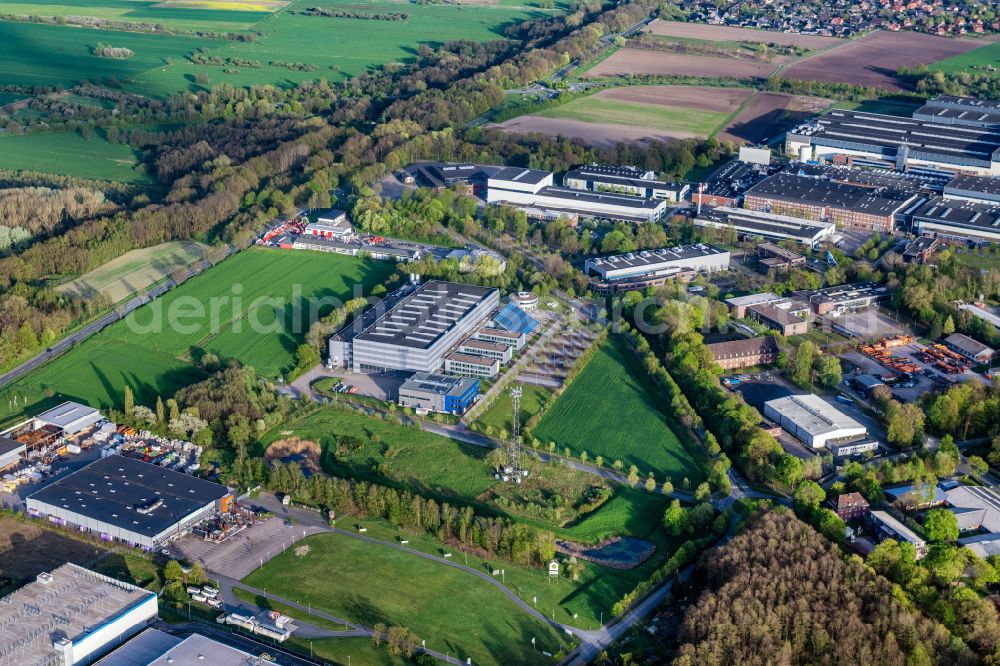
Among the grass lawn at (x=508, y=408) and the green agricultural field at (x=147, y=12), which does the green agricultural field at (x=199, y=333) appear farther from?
the green agricultural field at (x=147, y=12)

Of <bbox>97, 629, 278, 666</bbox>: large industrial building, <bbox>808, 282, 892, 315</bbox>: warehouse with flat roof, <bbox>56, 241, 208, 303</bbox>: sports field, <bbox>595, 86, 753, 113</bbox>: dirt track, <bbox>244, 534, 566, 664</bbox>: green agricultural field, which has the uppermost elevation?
<bbox>595, 86, 753, 113</bbox>: dirt track

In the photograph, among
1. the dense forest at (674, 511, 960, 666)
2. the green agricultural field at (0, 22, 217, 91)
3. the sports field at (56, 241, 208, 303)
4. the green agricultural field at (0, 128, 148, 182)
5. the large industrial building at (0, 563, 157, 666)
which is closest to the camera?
the dense forest at (674, 511, 960, 666)

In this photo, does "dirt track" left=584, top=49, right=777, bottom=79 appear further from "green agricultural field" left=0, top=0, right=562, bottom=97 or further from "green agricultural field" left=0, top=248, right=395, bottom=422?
"green agricultural field" left=0, top=248, right=395, bottom=422

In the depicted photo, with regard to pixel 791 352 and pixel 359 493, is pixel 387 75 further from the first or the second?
pixel 359 493

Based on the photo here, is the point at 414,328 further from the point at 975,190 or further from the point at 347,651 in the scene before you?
the point at 975,190

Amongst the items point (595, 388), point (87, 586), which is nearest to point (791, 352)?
point (595, 388)

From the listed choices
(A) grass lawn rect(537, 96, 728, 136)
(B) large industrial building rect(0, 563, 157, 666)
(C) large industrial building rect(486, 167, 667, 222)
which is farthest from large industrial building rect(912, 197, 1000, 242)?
(B) large industrial building rect(0, 563, 157, 666)

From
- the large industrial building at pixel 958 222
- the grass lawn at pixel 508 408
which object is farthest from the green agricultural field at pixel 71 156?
the large industrial building at pixel 958 222
